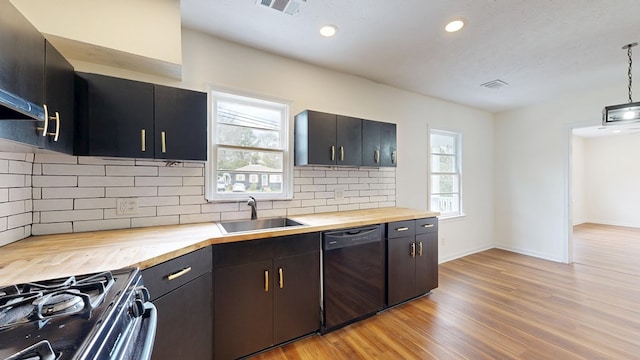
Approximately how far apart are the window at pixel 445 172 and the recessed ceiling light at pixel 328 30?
2.46 meters

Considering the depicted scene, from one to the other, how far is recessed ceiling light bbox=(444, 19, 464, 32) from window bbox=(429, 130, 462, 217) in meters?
1.96

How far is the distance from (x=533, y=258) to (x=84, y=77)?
19.7ft

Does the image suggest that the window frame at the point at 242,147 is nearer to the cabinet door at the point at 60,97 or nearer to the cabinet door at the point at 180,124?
the cabinet door at the point at 180,124

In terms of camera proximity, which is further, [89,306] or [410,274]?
[410,274]

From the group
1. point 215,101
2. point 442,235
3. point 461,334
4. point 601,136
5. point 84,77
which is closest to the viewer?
point 84,77

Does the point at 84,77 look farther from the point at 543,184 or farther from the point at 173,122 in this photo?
the point at 543,184

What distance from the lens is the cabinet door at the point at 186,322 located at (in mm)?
1317


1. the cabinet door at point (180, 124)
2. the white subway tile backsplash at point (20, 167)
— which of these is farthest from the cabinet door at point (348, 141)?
the white subway tile backsplash at point (20, 167)

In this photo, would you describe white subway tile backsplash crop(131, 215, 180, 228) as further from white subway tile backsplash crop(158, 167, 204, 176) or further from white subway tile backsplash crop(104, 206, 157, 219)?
white subway tile backsplash crop(158, 167, 204, 176)

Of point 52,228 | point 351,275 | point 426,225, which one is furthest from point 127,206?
point 426,225

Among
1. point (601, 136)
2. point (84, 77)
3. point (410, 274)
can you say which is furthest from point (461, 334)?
point (601, 136)

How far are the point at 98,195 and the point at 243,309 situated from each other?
1367 millimetres

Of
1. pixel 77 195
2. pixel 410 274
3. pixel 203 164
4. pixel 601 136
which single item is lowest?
pixel 410 274

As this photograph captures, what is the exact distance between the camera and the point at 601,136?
6.86 metres
